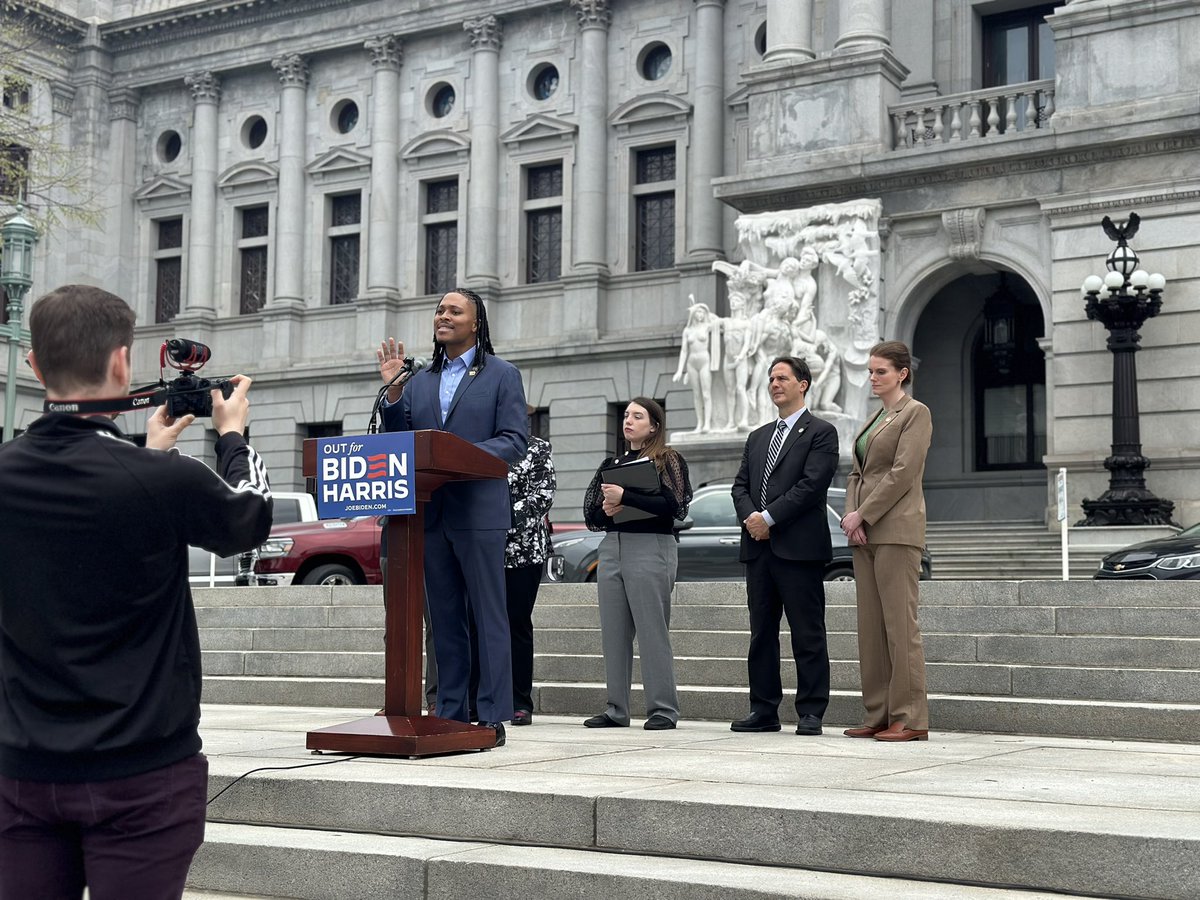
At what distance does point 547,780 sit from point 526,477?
2988 millimetres

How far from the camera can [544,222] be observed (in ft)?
113

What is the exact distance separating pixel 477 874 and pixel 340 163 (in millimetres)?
33119

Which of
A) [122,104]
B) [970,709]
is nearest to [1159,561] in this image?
[970,709]

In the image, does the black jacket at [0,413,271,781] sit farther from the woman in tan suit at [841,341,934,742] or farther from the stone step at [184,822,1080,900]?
the woman in tan suit at [841,341,934,742]

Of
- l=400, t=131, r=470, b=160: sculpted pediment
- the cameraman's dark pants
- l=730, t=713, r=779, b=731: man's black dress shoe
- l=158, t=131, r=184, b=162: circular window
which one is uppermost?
l=158, t=131, r=184, b=162: circular window

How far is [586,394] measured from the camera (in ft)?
107

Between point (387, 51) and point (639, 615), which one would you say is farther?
point (387, 51)

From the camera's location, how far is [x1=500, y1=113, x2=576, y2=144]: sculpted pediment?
3381 cm

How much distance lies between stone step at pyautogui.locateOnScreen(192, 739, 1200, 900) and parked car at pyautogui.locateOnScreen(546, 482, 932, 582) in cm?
916

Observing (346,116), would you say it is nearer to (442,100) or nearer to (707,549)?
(442,100)

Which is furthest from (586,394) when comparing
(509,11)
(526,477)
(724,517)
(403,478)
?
(403,478)

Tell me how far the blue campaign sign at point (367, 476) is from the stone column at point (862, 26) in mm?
20296

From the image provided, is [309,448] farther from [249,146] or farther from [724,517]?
[249,146]

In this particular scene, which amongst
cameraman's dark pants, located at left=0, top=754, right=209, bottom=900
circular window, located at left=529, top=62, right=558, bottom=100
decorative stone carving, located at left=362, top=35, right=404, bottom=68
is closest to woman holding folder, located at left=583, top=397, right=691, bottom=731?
cameraman's dark pants, located at left=0, top=754, right=209, bottom=900
